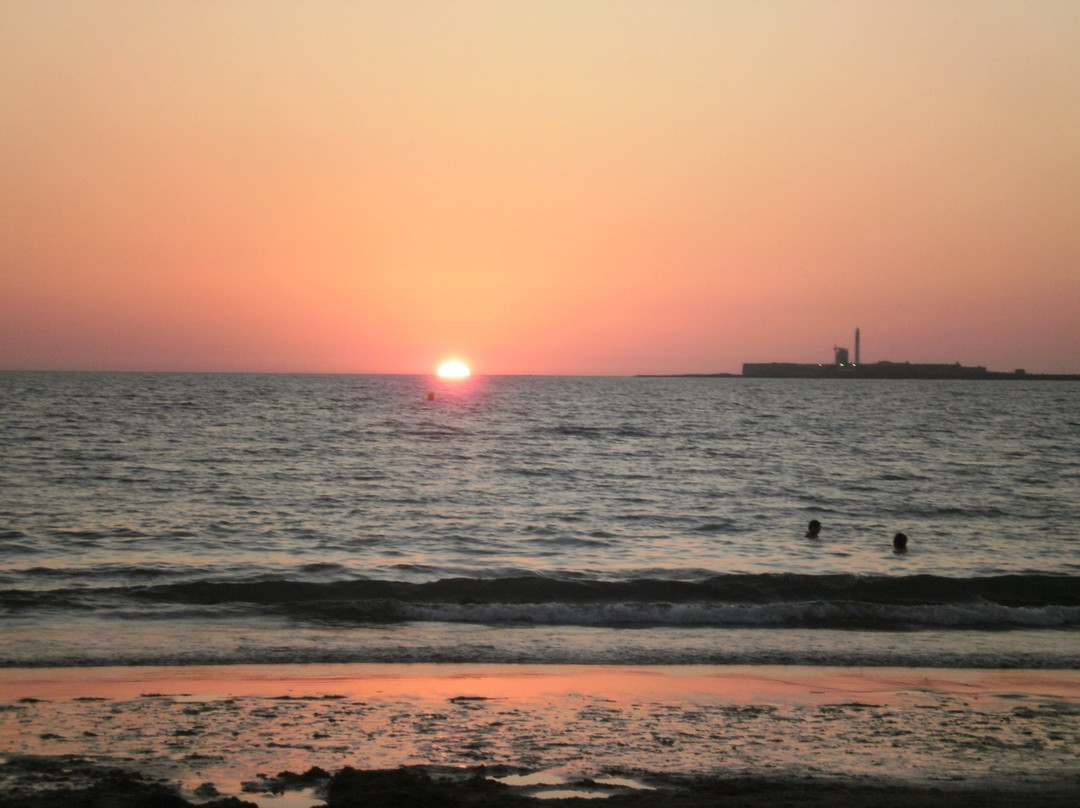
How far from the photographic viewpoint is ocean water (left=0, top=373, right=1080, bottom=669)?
12.3 m

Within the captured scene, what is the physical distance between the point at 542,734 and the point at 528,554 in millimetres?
11898

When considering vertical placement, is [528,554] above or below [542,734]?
below

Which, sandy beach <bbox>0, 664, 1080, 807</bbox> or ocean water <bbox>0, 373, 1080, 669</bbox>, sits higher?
sandy beach <bbox>0, 664, 1080, 807</bbox>

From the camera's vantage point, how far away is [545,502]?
95.7ft

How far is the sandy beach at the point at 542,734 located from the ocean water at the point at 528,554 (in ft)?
3.19

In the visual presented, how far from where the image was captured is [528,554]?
2014 cm

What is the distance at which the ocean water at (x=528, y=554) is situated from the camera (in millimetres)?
12258

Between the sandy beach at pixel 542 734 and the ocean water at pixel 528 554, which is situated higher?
the sandy beach at pixel 542 734

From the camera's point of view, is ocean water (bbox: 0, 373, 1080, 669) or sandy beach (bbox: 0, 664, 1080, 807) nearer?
sandy beach (bbox: 0, 664, 1080, 807)

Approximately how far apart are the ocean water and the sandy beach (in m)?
0.97

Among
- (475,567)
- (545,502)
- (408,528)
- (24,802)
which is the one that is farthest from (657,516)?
(24,802)

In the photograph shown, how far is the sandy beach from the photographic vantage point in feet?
22.6

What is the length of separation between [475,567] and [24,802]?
1229cm

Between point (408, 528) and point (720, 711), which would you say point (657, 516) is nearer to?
point (408, 528)
